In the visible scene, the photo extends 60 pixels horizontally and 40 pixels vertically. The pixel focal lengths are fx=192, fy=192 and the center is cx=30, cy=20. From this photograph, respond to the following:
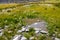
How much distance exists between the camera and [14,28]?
66.0 ft

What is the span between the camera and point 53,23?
20984mm

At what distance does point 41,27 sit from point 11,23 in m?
3.61

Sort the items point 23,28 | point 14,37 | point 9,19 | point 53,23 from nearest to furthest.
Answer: point 14,37, point 23,28, point 53,23, point 9,19

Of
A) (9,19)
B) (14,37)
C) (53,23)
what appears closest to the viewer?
(14,37)

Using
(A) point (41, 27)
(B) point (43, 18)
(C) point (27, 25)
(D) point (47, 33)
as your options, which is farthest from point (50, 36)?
(B) point (43, 18)

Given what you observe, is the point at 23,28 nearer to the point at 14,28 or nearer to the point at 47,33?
the point at 14,28

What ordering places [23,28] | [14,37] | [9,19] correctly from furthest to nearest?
[9,19], [23,28], [14,37]

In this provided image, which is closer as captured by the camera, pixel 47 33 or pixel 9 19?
pixel 47 33

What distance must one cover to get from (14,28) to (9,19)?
2.77 m

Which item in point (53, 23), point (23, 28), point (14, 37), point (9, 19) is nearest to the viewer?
point (14, 37)

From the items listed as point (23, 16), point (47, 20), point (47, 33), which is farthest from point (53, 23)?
point (23, 16)

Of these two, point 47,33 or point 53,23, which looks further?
point 53,23

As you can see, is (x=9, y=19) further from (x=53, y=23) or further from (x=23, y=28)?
(x=53, y=23)

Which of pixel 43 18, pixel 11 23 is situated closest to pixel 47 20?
pixel 43 18
